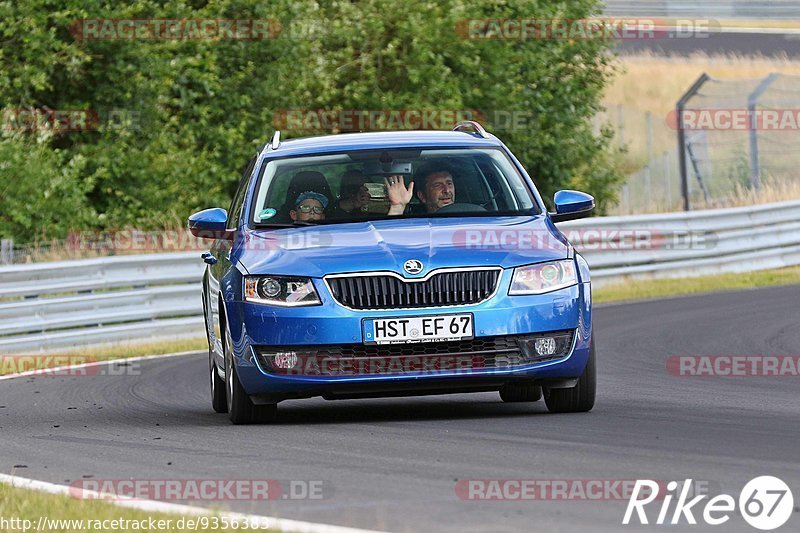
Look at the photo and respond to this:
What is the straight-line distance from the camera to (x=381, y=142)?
10508 mm

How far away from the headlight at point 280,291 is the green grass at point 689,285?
12.6m

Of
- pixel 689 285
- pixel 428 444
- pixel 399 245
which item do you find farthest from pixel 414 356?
pixel 689 285

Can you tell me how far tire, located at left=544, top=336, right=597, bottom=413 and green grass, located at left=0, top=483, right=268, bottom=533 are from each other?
3299 millimetres

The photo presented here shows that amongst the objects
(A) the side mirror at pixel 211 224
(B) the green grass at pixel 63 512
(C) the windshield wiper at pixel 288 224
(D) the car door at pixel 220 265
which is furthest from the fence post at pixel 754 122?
(B) the green grass at pixel 63 512

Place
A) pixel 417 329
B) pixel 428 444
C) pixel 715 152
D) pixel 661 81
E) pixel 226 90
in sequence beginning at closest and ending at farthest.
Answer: pixel 428 444
pixel 417 329
pixel 226 90
pixel 715 152
pixel 661 81

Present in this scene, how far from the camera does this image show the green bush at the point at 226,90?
25844 mm

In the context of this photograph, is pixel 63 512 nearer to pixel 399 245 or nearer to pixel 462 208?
pixel 399 245

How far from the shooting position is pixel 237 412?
951 centimetres

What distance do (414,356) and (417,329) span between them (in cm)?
15

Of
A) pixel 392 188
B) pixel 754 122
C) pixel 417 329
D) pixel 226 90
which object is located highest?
pixel 392 188

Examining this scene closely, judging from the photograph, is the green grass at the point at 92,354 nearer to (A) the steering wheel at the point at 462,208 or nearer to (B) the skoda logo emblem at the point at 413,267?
(A) the steering wheel at the point at 462,208

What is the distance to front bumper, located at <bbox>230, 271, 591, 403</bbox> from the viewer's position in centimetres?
890

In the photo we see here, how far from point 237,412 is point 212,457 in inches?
57.0

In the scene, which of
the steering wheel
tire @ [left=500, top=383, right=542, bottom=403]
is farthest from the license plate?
tire @ [left=500, top=383, right=542, bottom=403]
